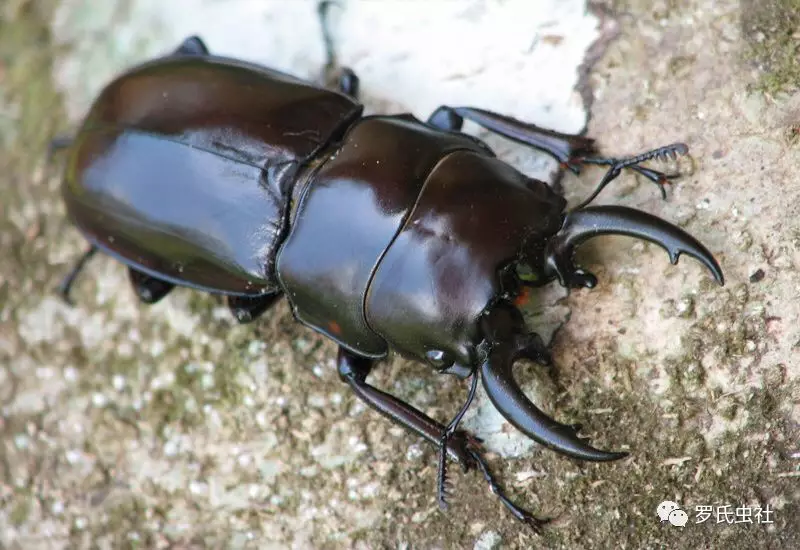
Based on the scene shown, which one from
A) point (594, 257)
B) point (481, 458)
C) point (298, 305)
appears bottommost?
point (481, 458)

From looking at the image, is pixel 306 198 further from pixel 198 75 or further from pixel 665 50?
pixel 665 50

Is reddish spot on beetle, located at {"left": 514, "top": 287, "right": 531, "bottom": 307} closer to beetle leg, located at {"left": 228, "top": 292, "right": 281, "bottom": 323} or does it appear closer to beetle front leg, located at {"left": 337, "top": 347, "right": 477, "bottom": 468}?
beetle front leg, located at {"left": 337, "top": 347, "right": 477, "bottom": 468}

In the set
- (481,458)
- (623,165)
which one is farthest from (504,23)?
(481,458)

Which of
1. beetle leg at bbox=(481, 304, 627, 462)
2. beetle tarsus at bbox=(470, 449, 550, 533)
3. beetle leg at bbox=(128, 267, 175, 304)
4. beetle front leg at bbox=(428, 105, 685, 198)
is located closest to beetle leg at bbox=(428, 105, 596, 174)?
beetle front leg at bbox=(428, 105, 685, 198)

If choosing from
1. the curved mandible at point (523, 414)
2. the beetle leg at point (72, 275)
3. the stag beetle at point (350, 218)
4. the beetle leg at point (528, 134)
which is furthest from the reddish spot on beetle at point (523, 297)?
the beetle leg at point (72, 275)

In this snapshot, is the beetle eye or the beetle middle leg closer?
the beetle eye

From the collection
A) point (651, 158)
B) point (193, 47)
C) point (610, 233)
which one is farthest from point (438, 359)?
point (193, 47)
